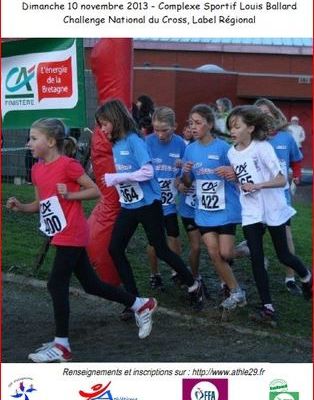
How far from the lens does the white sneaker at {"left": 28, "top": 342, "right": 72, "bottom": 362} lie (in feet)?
17.5

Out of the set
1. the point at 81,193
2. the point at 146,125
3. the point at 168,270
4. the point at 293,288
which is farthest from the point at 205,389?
the point at 146,125

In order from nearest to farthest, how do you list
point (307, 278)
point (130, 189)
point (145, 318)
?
point (145, 318), point (130, 189), point (307, 278)

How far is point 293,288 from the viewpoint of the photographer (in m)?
7.38

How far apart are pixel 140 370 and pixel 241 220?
6.64 feet

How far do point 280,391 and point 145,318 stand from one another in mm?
1472

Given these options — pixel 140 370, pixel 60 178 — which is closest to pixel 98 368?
pixel 140 370

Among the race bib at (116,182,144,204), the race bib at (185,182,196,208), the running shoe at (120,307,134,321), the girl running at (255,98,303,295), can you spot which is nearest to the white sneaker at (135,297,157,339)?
the running shoe at (120,307,134,321)

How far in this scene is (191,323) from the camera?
6238 millimetres

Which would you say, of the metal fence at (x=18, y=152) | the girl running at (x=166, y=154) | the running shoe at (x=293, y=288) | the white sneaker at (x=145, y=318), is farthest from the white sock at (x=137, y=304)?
the metal fence at (x=18, y=152)

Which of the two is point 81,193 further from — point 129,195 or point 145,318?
point 145,318

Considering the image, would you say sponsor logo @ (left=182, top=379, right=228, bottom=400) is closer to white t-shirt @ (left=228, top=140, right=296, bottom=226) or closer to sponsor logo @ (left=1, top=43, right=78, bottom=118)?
white t-shirt @ (left=228, top=140, right=296, bottom=226)

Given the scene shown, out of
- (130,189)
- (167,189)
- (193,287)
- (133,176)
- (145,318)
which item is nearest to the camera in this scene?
(145,318)

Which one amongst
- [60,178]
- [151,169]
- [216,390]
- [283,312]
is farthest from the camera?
[283,312]

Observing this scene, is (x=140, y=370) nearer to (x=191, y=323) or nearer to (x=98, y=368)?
(x=98, y=368)
